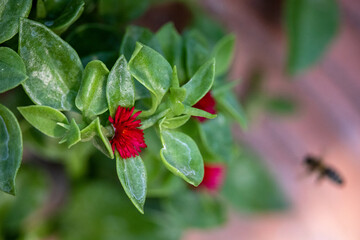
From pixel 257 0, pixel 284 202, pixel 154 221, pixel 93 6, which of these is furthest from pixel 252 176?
pixel 93 6

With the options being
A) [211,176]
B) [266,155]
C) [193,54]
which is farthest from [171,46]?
[266,155]

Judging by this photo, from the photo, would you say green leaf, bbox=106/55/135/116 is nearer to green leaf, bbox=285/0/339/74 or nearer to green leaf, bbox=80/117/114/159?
green leaf, bbox=80/117/114/159

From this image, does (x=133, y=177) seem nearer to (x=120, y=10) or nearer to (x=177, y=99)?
(x=177, y=99)

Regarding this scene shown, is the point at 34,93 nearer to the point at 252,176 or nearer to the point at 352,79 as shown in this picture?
the point at 252,176

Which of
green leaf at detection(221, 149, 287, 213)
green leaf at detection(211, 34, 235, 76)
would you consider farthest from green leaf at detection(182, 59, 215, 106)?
green leaf at detection(221, 149, 287, 213)

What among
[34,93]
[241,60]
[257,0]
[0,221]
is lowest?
[0,221]

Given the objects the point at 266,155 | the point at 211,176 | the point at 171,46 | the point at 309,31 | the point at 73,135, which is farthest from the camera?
the point at 266,155
